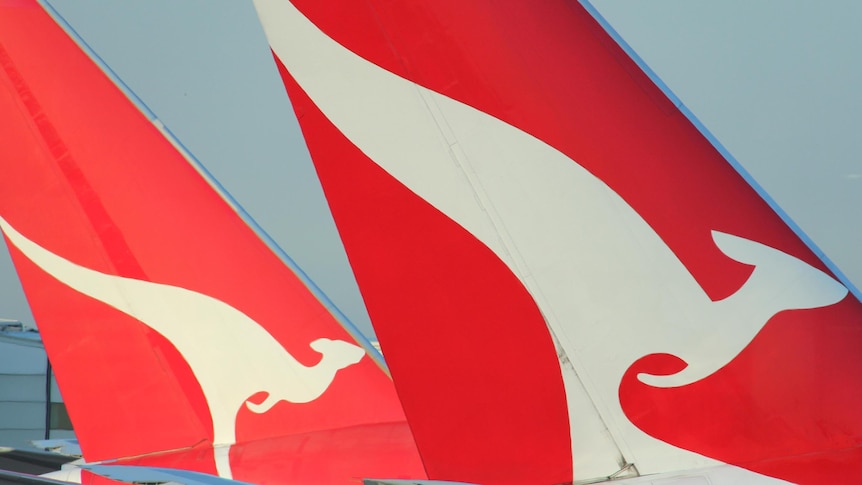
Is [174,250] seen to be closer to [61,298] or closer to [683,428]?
[61,298]

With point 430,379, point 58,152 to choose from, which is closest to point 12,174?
point 58,152

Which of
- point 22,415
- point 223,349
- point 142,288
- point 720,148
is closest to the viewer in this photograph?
point 720,148

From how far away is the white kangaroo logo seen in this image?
22.4 ft

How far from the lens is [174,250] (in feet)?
23.2

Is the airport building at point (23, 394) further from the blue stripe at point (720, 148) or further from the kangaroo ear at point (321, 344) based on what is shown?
the blue stripe at point (720, 148)

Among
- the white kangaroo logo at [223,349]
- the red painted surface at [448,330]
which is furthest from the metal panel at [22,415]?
the red painted surface at [448,330]

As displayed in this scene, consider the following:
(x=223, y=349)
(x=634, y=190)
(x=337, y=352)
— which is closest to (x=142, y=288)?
(x=223, y=349)

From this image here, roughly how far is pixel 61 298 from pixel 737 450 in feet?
18.2

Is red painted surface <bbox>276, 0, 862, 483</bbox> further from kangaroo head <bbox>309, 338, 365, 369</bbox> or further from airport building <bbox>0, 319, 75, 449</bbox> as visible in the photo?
airport building <bbox>0, 319, 75, 449</bbox>

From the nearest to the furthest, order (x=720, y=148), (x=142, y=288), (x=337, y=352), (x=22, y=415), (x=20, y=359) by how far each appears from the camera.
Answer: (x=720, y=148)
(x=337, y=352)
(x=142, y=288)
(x=22, y=415)
(x=20, y=359)

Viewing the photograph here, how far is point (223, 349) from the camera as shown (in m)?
6.99

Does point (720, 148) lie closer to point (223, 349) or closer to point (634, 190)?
point (634, 190)

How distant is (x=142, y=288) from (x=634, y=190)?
483cm

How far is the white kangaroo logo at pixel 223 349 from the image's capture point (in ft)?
22.4
